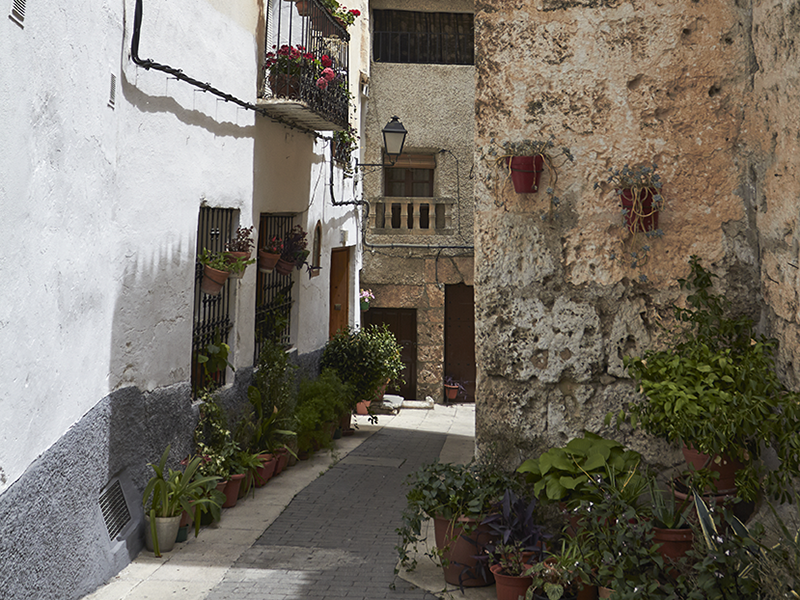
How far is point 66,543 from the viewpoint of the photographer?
3.87 meters

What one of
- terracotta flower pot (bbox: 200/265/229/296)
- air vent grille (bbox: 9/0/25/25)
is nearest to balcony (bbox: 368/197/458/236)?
terracotta flower pot (bbox: 200/265/229/296)

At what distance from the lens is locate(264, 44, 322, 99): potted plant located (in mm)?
7352

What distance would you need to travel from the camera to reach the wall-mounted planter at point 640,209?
13.5 ft

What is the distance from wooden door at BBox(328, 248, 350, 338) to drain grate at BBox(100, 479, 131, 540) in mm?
6962

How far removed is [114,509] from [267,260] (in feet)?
11.2

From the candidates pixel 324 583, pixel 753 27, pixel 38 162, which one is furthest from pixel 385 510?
pixel 753 27

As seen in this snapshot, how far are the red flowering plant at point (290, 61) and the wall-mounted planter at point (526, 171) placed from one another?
12.6 feet

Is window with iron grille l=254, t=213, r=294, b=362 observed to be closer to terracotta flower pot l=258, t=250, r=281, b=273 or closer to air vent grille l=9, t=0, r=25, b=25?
terracotta flower pot l=258, t=250, r=281, b=273

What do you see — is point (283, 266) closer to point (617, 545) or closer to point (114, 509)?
point (114, 509)

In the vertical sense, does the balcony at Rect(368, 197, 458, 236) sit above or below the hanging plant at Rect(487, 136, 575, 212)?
above

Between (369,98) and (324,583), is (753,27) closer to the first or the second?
(324,583)

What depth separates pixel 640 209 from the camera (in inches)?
161

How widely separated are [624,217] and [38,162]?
3167 millimetres

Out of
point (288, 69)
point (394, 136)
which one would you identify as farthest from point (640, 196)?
point (394, 136)
